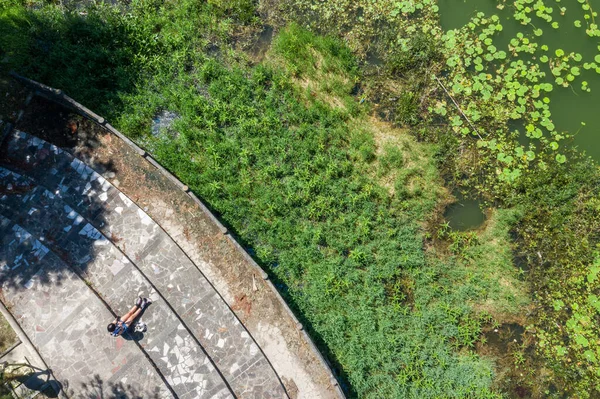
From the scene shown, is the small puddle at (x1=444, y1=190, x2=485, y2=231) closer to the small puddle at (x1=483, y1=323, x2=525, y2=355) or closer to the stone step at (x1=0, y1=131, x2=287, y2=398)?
the small puddle at (x1=483, y1=323, x2=525, y2=355)

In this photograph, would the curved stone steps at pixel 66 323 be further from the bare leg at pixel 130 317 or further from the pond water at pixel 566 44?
the pond water at pixel 566 44

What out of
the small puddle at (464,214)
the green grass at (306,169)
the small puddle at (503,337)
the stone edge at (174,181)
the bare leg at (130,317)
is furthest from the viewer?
the small puddle at (464,214)

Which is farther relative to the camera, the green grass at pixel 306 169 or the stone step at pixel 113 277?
the green grass at pixel 306 169

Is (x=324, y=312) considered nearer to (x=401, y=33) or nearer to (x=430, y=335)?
(x=430, y=335)

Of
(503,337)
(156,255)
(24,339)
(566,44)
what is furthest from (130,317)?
(566,44)

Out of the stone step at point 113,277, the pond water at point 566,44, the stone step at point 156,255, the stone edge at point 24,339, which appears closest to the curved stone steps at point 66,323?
the stone edge at point 24,339

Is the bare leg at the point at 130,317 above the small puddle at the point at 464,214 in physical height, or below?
above

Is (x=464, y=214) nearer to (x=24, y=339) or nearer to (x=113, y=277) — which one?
(x=113, y=277)

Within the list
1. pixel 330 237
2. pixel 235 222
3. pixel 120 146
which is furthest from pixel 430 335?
pixel 120 146
